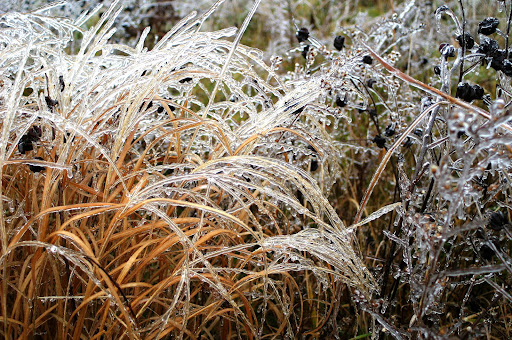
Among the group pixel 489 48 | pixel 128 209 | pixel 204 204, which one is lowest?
pixel 204 204

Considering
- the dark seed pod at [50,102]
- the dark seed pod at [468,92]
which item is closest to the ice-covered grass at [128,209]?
the dark seed pod at [50,102]

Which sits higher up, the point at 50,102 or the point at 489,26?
the point at 489,26

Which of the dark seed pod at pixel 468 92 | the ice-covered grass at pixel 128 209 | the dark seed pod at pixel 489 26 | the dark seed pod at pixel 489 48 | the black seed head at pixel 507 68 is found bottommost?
the ice-covered grass at pixel 128 209

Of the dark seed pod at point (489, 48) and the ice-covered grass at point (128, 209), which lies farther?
the dark seed pod at point (489, 48)

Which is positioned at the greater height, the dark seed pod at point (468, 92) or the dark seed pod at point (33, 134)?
the dark seed pod at point (468, 92)

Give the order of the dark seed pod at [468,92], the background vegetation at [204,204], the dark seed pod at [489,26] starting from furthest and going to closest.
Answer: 1. the dark seed pod at [489,26]
2. the dark seed pod at [468,92]
3. the background vegetation at [204,204]

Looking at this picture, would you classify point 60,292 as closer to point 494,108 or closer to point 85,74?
point 85,74

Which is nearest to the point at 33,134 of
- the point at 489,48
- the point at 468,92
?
the point at 468,92

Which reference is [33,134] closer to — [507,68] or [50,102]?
[50,102]

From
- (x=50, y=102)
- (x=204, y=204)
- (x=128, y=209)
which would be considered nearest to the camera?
(x=128, y=209)

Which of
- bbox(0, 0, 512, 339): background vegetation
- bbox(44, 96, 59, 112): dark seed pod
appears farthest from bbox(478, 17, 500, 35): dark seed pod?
bbox(44, 96, 59, 112): dark seed pod

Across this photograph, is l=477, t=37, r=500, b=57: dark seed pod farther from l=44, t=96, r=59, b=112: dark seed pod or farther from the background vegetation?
l=44, t=96, r=59, b=112: dark seed pod

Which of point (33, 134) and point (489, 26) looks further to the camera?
point (489, 26)

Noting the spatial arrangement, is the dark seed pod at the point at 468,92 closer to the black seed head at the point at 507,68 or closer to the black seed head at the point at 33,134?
the black seed head at the point at 507,68
